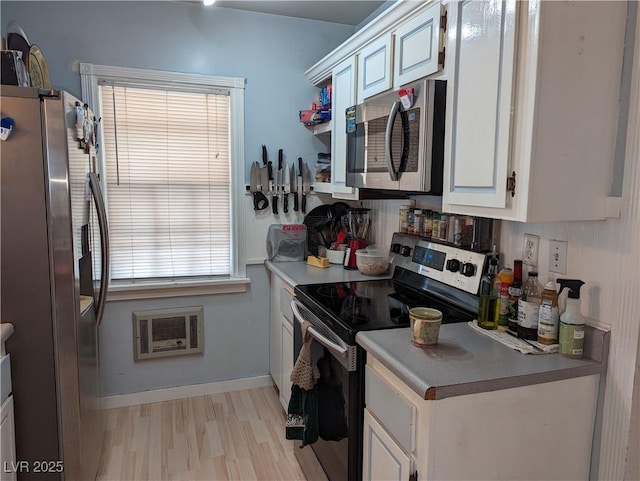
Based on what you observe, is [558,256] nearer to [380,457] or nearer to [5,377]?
[380,457]

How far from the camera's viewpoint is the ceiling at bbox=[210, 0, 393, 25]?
8.63 ft

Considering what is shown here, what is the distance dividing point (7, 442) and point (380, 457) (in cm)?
129

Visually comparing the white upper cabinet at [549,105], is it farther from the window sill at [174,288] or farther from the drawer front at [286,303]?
the window sill at [174,288]

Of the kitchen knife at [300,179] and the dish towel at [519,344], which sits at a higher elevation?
the kitchen knife at [300,179]

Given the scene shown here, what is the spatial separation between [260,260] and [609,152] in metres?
2.14

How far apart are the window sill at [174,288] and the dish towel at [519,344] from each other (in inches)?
69.9

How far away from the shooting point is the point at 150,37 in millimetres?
2607

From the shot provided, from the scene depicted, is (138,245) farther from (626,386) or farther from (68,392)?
(626,386)

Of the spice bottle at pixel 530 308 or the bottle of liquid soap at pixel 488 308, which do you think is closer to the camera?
the spice bottle at pixel 530 308

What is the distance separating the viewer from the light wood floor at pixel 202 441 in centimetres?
218

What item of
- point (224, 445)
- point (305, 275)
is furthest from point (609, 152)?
point (224, 445)

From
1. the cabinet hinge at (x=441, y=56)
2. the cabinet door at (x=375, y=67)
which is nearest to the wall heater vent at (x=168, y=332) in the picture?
the cabinet door at (x=375, y=67)

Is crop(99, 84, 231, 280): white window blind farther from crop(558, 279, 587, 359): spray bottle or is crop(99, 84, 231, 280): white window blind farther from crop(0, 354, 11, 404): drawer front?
crop(558, 279, 587, 359): spray bottle

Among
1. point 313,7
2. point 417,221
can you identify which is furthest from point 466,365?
point 313,7
